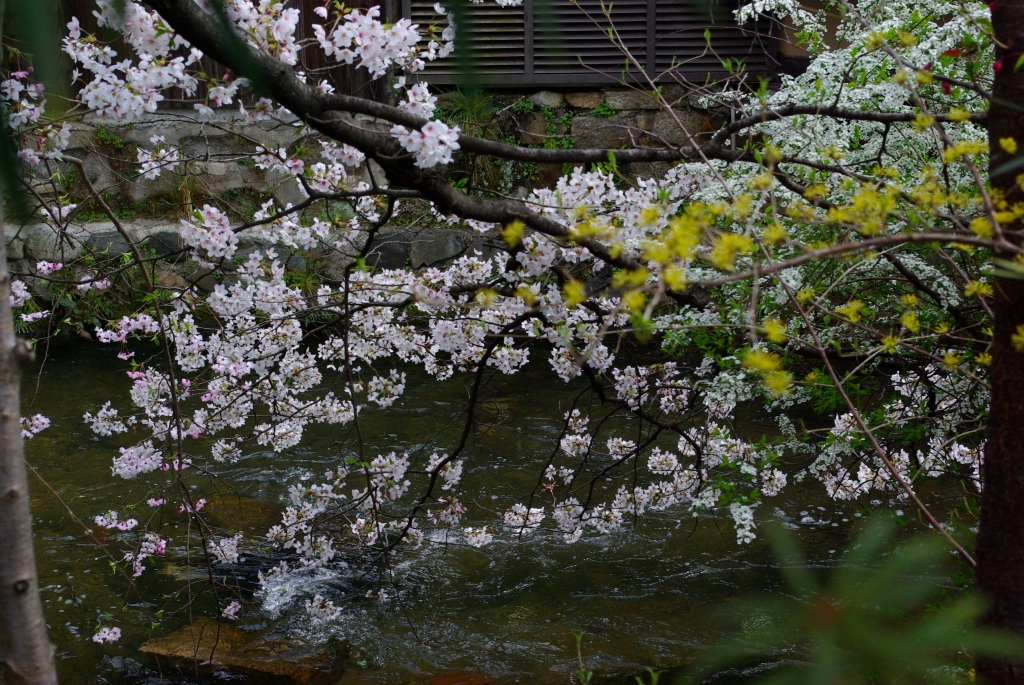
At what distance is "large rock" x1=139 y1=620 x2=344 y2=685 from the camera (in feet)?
10.5

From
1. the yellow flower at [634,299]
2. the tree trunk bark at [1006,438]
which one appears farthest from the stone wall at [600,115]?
the yellow flower at [634,299]

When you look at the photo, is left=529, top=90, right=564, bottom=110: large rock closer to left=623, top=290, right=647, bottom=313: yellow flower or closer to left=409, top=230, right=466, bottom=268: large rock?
left=409, top=230, right=466, bottom=268: large rock

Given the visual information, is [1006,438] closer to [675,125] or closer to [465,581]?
[465,581]

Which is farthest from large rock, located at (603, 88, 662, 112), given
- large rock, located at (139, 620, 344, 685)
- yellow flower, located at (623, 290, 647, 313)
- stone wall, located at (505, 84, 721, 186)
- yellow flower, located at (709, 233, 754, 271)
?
yellow flower, located at (623, 290, 647, 313)

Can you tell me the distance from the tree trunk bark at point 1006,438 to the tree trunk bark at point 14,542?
5.35ft

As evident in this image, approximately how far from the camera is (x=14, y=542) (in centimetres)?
112

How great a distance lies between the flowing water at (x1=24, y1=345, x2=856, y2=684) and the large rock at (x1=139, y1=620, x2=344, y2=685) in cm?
8

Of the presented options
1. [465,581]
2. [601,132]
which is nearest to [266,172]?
[601,132]

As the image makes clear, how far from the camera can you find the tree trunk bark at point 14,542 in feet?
3.62

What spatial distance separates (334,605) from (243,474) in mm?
1650

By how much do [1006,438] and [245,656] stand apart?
2.96m

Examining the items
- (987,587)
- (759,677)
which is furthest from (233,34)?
(759,677)

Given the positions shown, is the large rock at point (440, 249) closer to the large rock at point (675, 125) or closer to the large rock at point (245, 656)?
the large rock at point (675, 125)

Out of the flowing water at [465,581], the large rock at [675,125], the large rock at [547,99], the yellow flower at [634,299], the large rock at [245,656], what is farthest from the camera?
the large rock at [547,99]
